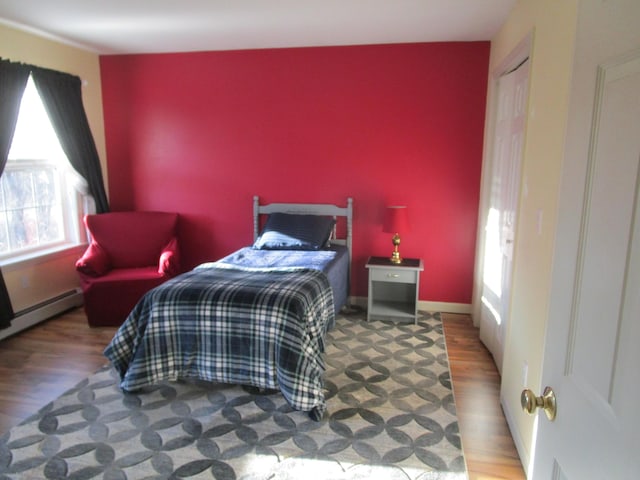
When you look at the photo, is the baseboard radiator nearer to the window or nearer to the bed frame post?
the window

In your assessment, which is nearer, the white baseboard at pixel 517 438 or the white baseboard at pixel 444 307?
the white baseboard at pixel 517 438

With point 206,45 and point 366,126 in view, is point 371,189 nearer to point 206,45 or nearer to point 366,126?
point 366,126

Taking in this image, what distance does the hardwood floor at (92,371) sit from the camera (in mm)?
2285

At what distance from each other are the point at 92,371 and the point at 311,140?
106 inches

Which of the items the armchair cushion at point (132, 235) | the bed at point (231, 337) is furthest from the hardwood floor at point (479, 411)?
the armchair cushion at point (132, 235)

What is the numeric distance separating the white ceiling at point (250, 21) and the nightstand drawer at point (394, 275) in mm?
1998

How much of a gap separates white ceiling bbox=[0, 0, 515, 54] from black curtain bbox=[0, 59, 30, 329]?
378mm

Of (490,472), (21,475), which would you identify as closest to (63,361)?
(21,475)

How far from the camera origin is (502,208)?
3.30m

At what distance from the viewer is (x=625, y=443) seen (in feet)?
2.17

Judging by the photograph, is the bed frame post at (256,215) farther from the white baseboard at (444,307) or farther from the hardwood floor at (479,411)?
the hardwood floor at (479,411)

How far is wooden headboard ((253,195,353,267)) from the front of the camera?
14.1ft

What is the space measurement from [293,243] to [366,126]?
1.30 metres

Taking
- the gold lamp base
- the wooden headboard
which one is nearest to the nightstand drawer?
the gold lamp base
